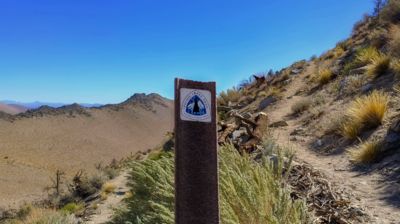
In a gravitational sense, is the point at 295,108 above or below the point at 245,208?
above

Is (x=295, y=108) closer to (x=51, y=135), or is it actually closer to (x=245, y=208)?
(x=245, y=208)

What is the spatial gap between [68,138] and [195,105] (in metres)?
73.0

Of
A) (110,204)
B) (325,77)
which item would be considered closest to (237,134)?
(110,204)

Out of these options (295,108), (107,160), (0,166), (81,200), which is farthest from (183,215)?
(107,160)

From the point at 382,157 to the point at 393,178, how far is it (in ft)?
3.59

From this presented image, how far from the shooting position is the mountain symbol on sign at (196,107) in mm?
3123

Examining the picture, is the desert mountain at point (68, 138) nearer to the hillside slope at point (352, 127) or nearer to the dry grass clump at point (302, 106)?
the dry grass clump at point (302, 106)

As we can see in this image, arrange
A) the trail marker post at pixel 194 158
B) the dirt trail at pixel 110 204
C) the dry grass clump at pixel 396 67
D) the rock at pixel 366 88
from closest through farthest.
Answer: the trail marker post at pixel 194 158 < the dry grass clump at pixel 396 67 < the dirt trail at pixel 110 204 < the rock at pixel 366 88

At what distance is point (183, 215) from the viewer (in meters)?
3.06

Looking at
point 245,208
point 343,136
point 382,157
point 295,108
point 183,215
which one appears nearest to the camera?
point 183,215

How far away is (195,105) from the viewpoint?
10.3ft

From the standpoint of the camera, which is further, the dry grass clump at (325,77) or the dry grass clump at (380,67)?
the dry grass clump at (325,77)

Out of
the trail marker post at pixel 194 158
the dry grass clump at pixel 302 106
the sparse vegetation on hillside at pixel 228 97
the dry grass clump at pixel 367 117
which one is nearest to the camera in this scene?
the trail marker post at pixel 194 158

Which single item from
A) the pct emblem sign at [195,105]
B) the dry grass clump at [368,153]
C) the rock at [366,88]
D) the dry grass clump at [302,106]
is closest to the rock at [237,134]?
the dry grass clump at [368,153]
